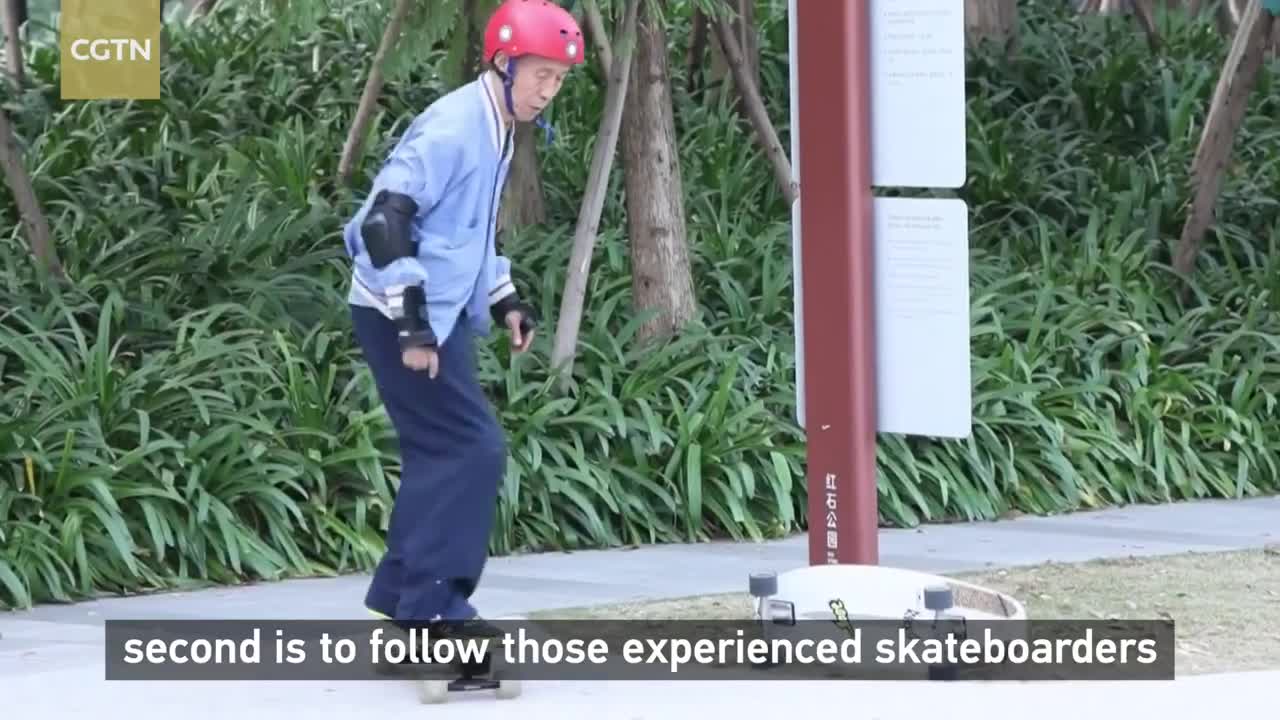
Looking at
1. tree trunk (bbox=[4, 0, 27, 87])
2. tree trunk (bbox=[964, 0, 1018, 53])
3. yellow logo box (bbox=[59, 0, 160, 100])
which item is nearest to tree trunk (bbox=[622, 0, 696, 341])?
yellow logo box (bbox=[59, 0, 160, 100])

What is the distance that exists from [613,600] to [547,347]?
2.50 meters

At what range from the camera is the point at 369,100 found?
11.6 meters

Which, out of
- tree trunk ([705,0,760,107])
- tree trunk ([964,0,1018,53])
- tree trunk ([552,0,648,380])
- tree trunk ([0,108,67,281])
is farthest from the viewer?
tree trunk ([964,0,1018,53])

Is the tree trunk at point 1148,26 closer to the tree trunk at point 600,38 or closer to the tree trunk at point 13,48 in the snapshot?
the tree trunk at point 600,38

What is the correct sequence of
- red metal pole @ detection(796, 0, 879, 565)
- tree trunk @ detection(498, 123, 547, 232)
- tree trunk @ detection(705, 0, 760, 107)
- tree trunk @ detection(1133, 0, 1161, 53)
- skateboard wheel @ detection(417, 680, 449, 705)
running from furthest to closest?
tree trunk @ detection(1133, 0, 1161, 53)
tree trunk @ detection(705, 0, 760, 107)
tree trunk @ detection(498, 123, 547, 232)
red metal pole @ detection(796, 0, 879, 565)
skateboard wheel @ detection(417, 680, 449, 705)

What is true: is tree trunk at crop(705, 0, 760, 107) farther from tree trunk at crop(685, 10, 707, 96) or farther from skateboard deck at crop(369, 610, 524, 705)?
skateboard deck at crop(369, 610, 524, 705)

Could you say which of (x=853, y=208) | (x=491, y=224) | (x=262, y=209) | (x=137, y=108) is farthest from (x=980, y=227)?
(x=491, y=224)

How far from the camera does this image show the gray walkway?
623 cm

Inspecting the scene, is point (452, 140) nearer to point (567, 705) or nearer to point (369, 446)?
point (567, 705)

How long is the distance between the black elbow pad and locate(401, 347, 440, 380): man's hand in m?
0.23

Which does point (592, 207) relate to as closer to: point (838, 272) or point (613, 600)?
point (613, 600)

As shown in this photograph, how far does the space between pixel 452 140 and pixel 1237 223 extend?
8233 millimetres

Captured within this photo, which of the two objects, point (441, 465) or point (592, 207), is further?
point (592, 207)

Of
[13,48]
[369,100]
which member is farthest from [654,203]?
[13,48]
